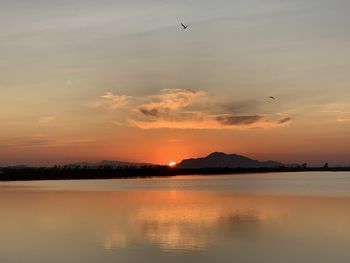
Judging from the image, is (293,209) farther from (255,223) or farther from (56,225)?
(56,225)

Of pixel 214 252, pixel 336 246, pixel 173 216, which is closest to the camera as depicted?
pixel 214 252

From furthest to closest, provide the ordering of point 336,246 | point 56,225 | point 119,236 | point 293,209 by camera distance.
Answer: point 293,209 → point 56,225 → point 119,236 → point 336,246

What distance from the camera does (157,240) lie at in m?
24.8

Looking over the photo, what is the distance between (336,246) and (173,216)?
14.4 meters

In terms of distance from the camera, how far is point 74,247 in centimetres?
2342

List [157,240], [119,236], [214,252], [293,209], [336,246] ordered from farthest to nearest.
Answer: [293,209] < [119,236] < [157,240] < [336,246] < [214,252]

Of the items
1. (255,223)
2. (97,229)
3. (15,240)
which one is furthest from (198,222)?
(15,240)

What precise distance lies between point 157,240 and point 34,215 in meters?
15.6

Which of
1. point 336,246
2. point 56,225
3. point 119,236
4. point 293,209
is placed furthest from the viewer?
point 293,209

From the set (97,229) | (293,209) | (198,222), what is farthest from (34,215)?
(293,209)

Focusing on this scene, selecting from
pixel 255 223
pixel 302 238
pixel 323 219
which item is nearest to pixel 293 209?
pixel 323 219

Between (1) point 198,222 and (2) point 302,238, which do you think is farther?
(1) point 198,222

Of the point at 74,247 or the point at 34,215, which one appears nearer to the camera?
the point at 74,247

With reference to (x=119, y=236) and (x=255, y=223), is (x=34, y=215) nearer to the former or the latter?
(x=119, y=236)
